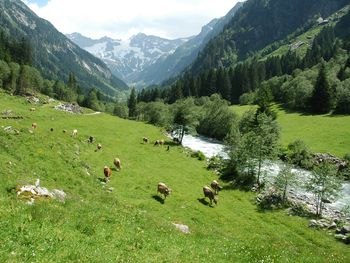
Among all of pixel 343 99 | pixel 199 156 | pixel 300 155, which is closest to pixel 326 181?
pixel 199 156

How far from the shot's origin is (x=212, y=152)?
82812 millimetres

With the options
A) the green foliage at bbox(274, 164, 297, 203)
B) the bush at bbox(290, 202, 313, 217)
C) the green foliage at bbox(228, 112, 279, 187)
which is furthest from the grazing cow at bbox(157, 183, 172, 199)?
the green foliage at bbox(228, 112, 279, 187)

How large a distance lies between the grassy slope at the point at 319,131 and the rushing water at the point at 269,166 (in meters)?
16.0

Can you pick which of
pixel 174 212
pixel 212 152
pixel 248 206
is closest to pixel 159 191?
pixel 174 212

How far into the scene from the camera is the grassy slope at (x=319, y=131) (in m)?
83.8

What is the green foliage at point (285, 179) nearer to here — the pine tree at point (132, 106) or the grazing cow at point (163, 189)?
the grazing cow at point (163, 189)

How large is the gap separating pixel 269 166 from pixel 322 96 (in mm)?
64305

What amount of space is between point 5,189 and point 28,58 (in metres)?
163

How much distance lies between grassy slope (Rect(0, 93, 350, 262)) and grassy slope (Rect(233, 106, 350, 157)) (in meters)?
37.0

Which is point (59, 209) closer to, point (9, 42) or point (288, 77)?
point (288, 77)

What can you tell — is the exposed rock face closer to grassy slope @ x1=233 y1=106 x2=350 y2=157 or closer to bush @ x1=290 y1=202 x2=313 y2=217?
bush @ x1=290 y1=202 x2=313 y2=217

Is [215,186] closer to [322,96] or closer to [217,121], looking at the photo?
[217,121]

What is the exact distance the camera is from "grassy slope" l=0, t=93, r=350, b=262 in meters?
15.1

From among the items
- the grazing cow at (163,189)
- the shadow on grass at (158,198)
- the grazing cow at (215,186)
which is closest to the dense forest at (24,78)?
the grazing cow at (215,186)
